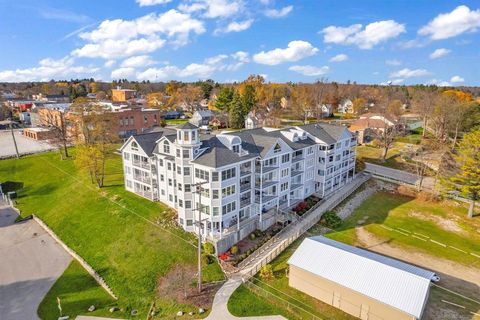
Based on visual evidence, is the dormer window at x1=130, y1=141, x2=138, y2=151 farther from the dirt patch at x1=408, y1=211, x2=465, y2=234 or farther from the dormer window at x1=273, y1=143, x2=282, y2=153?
the dirt patch at x1=408, y1=211, x2=465, y2=234

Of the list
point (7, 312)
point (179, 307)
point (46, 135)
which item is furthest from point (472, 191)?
point (46, 135)

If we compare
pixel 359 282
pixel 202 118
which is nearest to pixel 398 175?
pixel 359 282

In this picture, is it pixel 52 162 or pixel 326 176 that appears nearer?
pixel 326 176

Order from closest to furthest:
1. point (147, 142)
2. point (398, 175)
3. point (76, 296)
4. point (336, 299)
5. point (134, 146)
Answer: point (336, 299)
point (76, 296)
point (147, 142)
point (134, 146)
point (398, 175)

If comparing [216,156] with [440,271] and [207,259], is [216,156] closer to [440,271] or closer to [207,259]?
[207,259]

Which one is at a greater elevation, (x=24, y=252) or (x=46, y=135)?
(x=46, y=135)

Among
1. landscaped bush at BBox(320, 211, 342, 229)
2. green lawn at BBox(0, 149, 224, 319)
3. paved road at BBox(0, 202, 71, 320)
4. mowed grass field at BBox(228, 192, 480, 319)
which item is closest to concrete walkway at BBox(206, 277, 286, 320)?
mowed grass field at BBox(228, 192, 480, 319)

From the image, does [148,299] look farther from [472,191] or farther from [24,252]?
[472,191]
